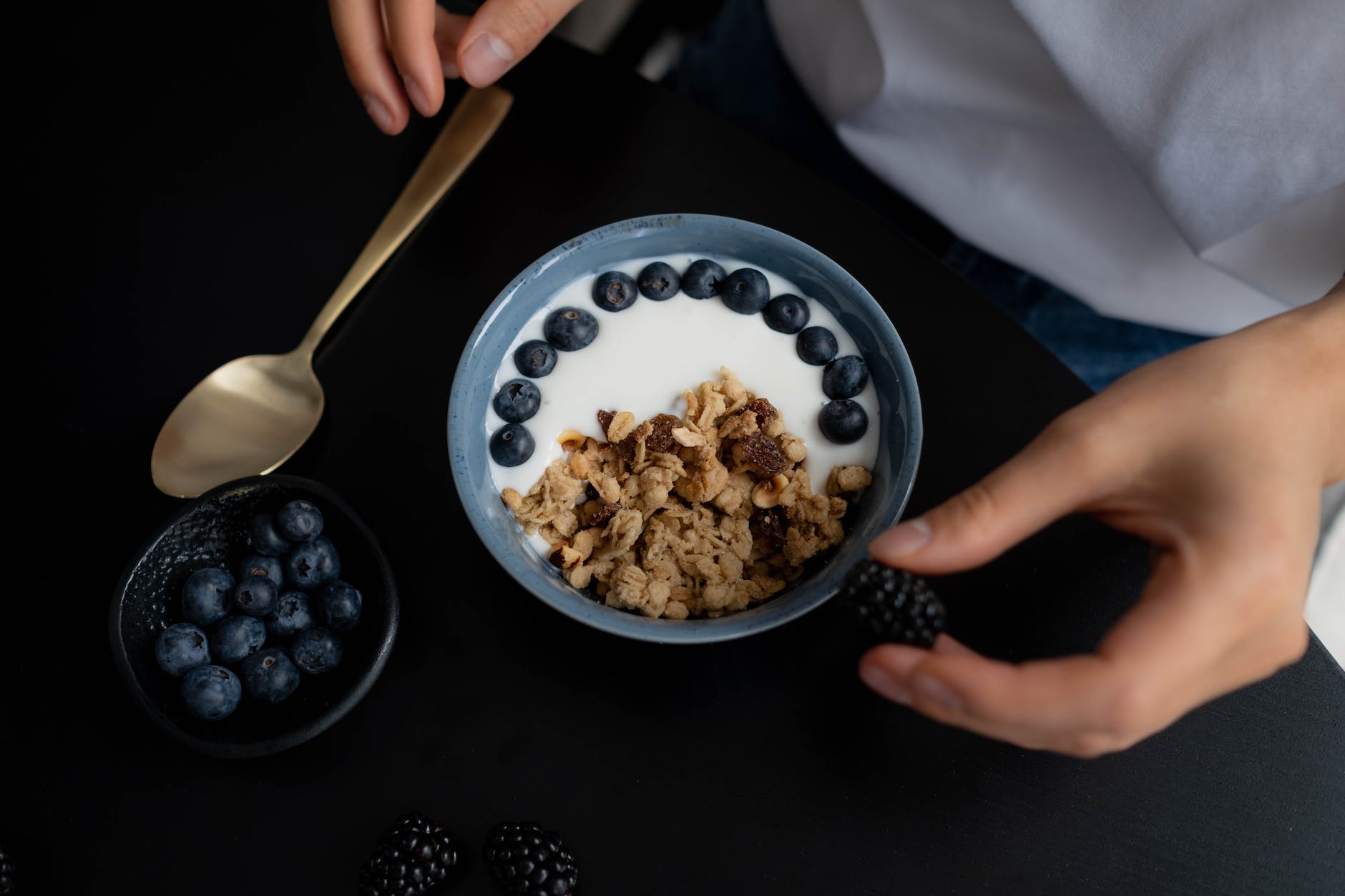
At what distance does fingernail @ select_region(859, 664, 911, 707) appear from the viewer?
2.13 feet

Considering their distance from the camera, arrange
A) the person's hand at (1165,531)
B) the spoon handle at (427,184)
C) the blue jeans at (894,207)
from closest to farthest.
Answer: the person's hand at (1165,531) < the spoon handle at (427,184) < the blue jeans at (894,207)

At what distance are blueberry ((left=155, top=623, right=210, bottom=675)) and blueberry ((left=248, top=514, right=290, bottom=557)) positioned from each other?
0.30 feet

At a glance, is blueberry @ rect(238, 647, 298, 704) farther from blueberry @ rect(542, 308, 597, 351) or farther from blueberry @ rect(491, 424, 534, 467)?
blueberry @ rect(542, 308, 597, 351)

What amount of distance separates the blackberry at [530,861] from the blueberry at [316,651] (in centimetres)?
21

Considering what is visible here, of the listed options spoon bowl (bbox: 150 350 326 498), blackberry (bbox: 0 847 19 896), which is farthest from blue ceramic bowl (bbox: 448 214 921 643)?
blackberry (bbox: 0 847 19 896)

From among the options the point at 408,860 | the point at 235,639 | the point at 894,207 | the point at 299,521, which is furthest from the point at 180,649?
the point at 894,207

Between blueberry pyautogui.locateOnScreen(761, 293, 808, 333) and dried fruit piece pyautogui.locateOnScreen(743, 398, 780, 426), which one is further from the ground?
blueberry pyautogui.locateOnScreen(761, 293, 808, 333)

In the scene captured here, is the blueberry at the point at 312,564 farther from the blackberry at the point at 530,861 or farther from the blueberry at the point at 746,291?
the blueberry at the point at 746,291

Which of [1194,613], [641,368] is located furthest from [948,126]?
[1194,613]

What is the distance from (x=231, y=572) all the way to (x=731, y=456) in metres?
0.48

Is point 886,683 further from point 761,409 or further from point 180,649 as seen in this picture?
point 180,649

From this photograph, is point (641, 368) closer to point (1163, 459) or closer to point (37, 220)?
point (1163, 459)

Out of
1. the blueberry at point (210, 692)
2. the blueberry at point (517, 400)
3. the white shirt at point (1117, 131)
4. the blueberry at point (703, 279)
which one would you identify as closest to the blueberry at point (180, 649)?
the blueberry at point (210, 692)

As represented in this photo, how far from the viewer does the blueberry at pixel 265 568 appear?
82 cm
